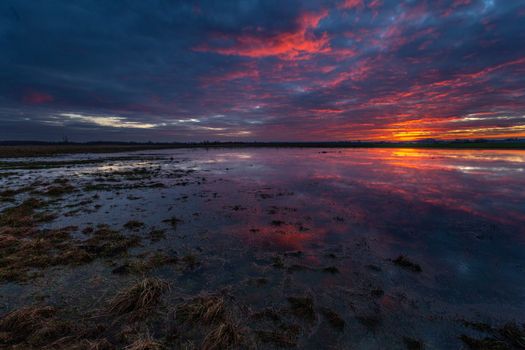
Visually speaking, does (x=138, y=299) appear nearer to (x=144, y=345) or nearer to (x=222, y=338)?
(x=144, y=345)

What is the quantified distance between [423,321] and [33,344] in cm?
936

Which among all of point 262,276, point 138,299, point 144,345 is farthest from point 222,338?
point 262,276

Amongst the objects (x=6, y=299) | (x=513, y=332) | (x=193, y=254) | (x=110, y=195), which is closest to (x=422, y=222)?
(x=513, y=332)

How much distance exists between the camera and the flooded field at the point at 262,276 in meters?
5.62

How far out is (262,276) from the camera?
27.3 feet

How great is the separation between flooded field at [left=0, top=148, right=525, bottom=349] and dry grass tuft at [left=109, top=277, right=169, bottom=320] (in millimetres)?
34

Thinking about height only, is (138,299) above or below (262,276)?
above

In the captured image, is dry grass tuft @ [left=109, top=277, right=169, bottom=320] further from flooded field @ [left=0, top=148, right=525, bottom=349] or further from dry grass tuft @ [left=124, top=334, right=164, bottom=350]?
dry grass tuft @ [left=124, top=334, right=164, bottom=350]

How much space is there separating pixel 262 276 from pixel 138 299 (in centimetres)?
394

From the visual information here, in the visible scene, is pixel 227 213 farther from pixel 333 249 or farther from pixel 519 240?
pixel 519 240

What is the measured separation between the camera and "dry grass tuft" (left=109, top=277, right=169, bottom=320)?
20.7 feet

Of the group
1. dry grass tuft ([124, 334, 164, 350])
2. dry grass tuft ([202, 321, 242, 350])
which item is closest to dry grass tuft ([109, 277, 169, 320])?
dry grass tuft ([124, 334, 164, 350])

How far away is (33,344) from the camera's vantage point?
16.6 ft

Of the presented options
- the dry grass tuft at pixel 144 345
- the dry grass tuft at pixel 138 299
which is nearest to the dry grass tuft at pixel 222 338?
the dry grass tuft at pixel 144 345
